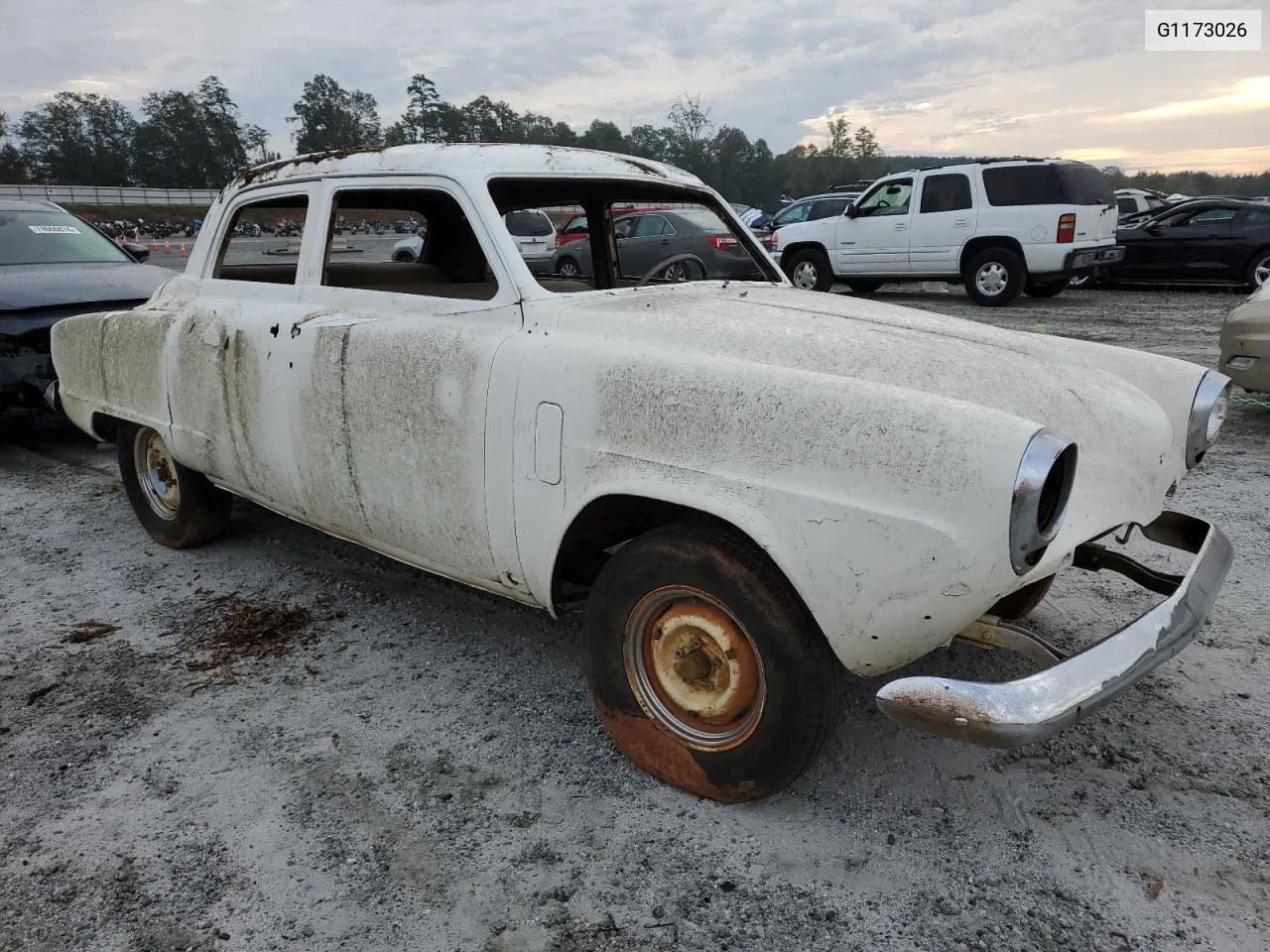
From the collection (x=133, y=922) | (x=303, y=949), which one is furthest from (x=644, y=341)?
(x=133, y=922)

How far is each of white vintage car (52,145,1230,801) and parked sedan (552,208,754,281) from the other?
0.10 ft

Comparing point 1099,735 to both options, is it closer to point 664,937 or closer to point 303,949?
point 664,937

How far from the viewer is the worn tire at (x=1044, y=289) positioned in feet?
41.9

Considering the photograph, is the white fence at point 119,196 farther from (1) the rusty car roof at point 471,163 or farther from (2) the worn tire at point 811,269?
(1) the rusty car roof at point 471,163

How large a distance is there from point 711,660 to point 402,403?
1302mm

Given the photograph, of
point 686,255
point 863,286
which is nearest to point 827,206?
point 863,286

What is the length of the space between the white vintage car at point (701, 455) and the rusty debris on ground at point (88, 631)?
2.46 feet

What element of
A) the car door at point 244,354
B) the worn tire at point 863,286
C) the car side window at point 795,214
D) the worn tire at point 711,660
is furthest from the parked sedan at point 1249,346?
the car side window at point 795,214

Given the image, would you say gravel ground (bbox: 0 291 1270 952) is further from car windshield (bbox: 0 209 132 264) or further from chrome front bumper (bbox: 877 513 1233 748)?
car windshield (bbox: 0 209 132 264)

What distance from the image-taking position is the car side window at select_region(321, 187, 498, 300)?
11.1 feet

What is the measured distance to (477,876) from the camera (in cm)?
218

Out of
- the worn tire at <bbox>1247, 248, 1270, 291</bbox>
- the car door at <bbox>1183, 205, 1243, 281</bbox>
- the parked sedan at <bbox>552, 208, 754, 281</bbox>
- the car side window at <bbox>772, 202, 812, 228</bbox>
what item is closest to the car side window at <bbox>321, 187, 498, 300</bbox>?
the parked sedan at <bbox>552, 208, 754, 281</bbox>

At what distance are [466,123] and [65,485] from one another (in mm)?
86210

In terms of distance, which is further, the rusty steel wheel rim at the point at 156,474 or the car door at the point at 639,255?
the rusty steel wheel rim at the point at 156,474
